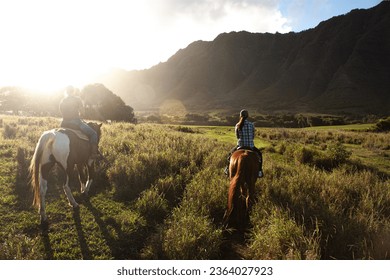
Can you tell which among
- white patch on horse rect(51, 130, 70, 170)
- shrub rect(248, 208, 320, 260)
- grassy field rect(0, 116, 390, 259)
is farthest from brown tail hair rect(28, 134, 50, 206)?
shrub rect(248, 208, 320, 260)

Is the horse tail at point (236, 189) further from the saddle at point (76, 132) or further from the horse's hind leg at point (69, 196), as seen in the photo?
the saddle at point (76, 132)

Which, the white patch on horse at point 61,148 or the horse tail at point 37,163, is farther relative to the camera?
the white patch on horse at point 61,148

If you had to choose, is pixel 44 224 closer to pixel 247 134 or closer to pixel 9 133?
pixel 247 134

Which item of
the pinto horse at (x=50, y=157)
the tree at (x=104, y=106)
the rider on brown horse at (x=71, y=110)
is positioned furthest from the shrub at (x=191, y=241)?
the tree at (x=104, y=106)

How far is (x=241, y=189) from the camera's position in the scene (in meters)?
7.04

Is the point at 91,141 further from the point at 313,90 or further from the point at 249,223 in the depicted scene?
the point at 313,90

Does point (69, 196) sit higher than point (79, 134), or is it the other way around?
point (79, 134)

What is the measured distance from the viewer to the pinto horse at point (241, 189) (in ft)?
21.9

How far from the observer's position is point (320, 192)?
25.7ft

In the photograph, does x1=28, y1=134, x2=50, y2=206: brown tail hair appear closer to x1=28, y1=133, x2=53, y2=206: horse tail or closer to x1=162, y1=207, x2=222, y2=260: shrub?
x1=28, y1=133, x2=53, y2=206: horse tail

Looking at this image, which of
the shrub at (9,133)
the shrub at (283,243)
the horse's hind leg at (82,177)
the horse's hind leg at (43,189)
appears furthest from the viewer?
the shrub at (9,133)

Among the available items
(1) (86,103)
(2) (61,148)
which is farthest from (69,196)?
(1) (86,103)

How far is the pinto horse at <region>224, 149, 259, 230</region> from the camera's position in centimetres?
666

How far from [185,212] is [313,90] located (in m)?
165
